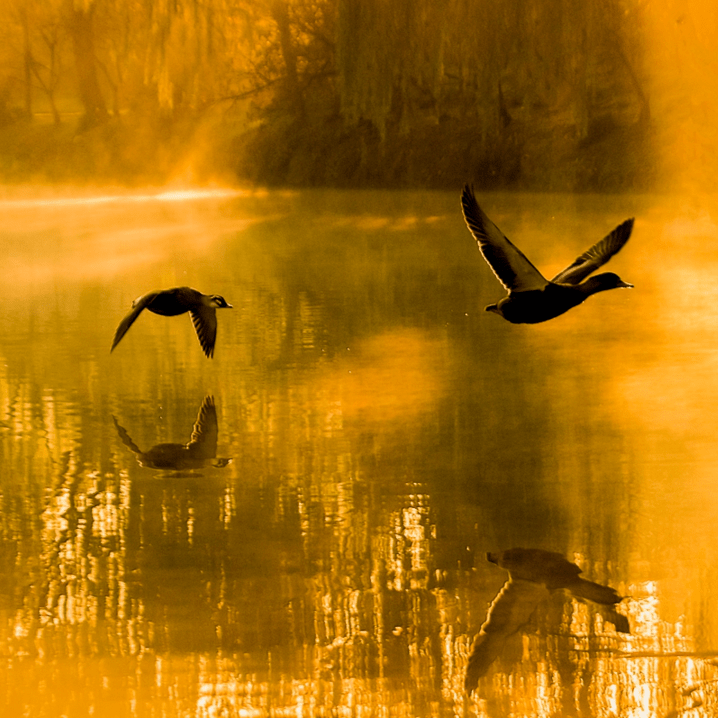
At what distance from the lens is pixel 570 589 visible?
13.7 feet

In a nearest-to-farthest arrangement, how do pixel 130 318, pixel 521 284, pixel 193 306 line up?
pixel 521 284, pixel 130 318, pixel 193 306

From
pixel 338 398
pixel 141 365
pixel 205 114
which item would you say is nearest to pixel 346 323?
pixel 141 365

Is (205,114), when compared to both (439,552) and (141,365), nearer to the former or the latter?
(141,365)

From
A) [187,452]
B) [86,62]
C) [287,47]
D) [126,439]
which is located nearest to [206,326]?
[126,439]

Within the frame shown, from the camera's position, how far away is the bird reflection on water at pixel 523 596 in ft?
12.1

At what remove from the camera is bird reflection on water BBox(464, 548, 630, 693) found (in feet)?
12.1

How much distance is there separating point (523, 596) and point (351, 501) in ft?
4.07

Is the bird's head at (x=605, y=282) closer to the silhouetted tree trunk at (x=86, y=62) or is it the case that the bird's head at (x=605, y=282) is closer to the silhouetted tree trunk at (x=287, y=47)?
the silhouetted tree trunk at (x=287, y=47)

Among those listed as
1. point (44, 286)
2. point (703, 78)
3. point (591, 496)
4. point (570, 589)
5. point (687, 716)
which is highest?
point (703, 78)

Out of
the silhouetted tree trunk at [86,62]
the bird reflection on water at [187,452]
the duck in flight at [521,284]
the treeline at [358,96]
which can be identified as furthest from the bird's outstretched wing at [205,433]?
the silhouetted tree trunk at [86,62]

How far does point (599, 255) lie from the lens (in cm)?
656

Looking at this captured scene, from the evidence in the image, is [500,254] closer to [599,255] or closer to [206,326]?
[599,255]

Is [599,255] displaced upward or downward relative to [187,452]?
upward

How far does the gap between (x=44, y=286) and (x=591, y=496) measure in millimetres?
8289
